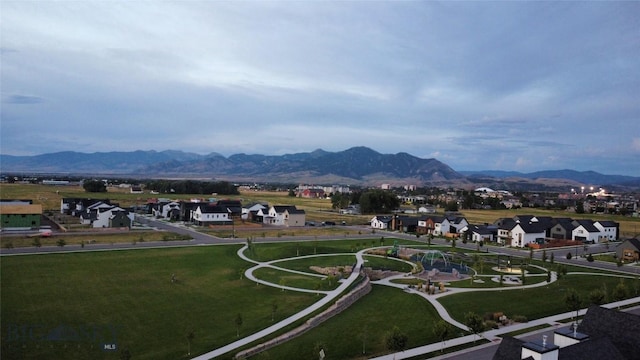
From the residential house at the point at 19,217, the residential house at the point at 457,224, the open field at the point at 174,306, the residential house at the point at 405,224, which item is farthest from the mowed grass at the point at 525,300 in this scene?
the residential house at the point at 19,217

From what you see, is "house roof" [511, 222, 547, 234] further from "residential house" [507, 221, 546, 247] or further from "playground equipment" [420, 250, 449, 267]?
"playground equipment" [420, 250, 449, 267]

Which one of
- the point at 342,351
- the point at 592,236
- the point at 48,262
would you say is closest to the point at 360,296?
the point at 342,351

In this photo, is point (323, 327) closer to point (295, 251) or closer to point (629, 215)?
point (295, 251)

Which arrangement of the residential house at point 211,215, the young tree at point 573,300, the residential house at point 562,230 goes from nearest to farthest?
the young tree at point 573,300 < the residential house at point 562,230 < the residential house at point 211,215

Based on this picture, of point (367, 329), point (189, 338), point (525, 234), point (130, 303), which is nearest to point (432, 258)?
point (367, 329)

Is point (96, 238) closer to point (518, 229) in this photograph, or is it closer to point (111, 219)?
point (111, 219)

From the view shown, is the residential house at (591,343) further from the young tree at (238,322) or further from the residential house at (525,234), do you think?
the residential house at (525,234)

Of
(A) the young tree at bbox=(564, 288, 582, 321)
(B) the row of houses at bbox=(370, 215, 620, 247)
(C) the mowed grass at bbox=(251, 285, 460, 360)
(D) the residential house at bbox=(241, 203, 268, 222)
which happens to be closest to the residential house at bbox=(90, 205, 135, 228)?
(D) the residential house at bbox=(241, 203, 268, 222)

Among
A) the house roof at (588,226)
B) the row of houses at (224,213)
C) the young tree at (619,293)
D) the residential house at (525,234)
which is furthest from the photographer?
the row of houses at (224,213)
